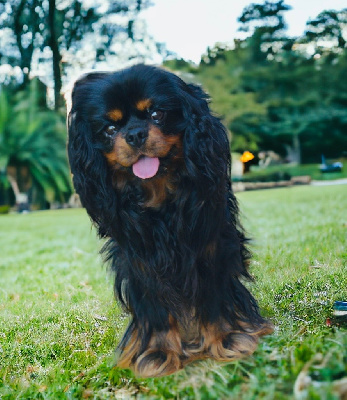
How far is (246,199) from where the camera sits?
22.2ft

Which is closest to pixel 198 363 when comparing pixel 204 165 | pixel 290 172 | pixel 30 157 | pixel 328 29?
pixel 204 165

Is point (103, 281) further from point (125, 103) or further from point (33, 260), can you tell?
point (125, 103)

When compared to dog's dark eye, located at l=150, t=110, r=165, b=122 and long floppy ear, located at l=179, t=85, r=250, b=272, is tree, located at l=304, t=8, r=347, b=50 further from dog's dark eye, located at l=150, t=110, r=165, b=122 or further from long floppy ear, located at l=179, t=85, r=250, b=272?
dog's dark eye, located at l=150, t=110, r=165, b=122

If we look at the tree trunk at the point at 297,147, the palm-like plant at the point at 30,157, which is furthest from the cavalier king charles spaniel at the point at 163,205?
the palm-like plant at the point at 30,157

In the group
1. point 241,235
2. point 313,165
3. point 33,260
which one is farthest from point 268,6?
point 33,260

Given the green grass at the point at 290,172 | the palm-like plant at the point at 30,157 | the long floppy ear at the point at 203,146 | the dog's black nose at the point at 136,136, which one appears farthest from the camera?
the palm-like plant at the point at 30,157

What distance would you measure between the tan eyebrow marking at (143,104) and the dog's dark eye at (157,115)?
0.12ft

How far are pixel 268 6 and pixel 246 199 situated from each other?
11.1 feet

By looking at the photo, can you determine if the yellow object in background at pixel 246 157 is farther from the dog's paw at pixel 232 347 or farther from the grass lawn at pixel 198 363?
the dog's paw at pixel 232 347

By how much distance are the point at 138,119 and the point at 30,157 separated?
9.33m

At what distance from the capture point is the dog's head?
6.63 feet

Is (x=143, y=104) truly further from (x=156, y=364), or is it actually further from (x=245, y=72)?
(x=245, y=72)

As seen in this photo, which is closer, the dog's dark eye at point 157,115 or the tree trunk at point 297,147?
the dog's dark eye at point 157,115

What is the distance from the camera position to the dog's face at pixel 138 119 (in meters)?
2.01
